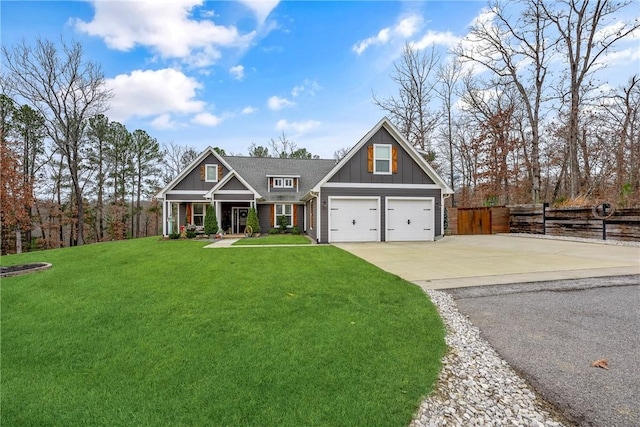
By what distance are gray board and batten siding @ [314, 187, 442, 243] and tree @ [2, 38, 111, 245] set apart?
60.9 ft

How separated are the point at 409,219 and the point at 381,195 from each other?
1.78m

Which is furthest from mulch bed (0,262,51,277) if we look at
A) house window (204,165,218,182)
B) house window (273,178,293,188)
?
house window (273,178,293,188)

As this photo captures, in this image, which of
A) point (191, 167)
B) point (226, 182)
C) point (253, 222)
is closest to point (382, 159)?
point (253, 222)

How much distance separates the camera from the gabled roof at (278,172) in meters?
19.2

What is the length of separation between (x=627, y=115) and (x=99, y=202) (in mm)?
38688

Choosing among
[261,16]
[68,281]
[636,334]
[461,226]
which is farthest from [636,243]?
[68,281]

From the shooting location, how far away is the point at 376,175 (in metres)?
13.5

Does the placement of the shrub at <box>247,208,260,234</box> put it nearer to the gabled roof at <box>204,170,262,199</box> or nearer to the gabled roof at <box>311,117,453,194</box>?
the gabled roof at <box>204,170,262,199</box>

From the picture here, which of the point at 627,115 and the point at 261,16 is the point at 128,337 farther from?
the point at 627,115

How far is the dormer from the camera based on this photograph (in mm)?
19530

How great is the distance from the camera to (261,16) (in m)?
11.6

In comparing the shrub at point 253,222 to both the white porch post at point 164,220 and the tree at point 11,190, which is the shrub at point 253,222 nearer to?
the white porch post at point 164,220

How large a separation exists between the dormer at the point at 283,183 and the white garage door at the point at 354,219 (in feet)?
22.7

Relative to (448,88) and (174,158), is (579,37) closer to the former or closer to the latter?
(448,88)
